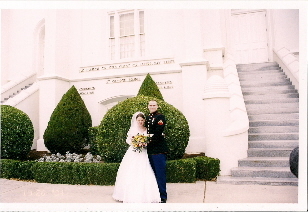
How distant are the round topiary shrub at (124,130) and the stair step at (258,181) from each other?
1284 mm

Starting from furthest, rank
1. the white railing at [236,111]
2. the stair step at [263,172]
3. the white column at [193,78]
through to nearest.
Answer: the white column at [193,78], the white railing at [236,111], the stair step at [263,172]

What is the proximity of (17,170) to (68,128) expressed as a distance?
196 cm

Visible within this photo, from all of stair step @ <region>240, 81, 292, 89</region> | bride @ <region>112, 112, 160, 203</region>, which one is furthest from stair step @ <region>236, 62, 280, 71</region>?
bride @ <region>112, 112, 160, 203</region>

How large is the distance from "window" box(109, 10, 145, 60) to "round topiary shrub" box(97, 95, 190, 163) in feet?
15.8

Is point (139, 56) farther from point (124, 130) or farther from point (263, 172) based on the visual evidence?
point (263, 172)

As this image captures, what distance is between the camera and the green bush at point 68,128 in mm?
8391

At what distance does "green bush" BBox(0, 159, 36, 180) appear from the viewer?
22.5ft

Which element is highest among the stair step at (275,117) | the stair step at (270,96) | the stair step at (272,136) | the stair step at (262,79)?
the stair step at (262,79)

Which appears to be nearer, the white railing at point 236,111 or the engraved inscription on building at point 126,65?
the white railing at point 236,111

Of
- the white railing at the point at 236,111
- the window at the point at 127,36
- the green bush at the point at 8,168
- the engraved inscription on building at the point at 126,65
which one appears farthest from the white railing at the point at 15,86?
the white railing at the point at 236,111

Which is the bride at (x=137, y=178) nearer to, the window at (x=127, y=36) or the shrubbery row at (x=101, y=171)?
the shrubbery row at (x=101, y=171)

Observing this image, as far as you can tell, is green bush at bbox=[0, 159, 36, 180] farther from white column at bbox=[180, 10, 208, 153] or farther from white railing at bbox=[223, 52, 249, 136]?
white railing at bbox=[223, 52, 249, 136]

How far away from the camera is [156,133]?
4.64m

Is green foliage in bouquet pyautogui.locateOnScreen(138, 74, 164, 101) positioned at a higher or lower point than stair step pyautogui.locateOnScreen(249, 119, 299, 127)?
higher
